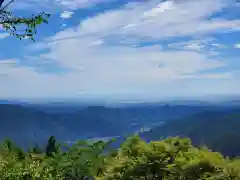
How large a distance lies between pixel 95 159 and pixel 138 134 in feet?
6.87

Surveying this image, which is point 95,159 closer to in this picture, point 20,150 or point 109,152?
point 109,152

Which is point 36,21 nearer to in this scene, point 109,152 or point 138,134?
point 138,134

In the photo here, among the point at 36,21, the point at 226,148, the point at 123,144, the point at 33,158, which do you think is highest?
the point at 36,21

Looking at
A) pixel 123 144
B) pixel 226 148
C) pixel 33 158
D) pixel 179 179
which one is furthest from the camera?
pixel 226 148

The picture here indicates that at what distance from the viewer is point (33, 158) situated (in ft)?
62.4

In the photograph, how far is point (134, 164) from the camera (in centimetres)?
1229

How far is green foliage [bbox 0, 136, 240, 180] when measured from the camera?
11441mm

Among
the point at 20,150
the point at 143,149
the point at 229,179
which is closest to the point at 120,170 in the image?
the point at 143,149

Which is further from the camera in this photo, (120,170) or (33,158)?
(33,158)

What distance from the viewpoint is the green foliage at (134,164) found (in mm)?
11441

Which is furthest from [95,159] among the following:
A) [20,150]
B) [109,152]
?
[20,150]

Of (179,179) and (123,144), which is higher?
(123,144)

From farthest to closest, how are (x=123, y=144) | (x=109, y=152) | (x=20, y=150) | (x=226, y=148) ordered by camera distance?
(x=226, y=148) → (x=20, y=150) → (x=109, y=152) → (x=123, y=144)

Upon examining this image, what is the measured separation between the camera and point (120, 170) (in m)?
12.7
